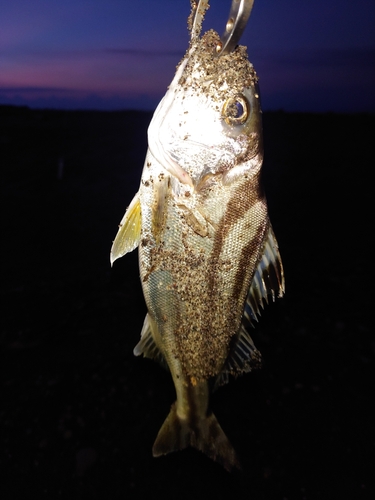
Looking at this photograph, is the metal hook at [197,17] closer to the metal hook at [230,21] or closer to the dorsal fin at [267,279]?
the metal hook at [230,21]

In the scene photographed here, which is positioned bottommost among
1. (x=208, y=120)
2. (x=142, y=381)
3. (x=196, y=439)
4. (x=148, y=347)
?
(x=142, y=381)

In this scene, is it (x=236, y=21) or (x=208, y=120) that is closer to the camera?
(x=236, y=21)

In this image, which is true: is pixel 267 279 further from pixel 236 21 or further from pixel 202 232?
pixel 236 21

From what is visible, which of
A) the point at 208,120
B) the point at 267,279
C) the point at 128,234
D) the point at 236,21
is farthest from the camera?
the point at 267,279

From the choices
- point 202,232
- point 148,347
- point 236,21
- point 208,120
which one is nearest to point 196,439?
point 148,347

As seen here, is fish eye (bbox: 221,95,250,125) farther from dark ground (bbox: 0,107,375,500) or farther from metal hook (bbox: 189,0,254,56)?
dark ground (bbox: 0,107,375,500)
